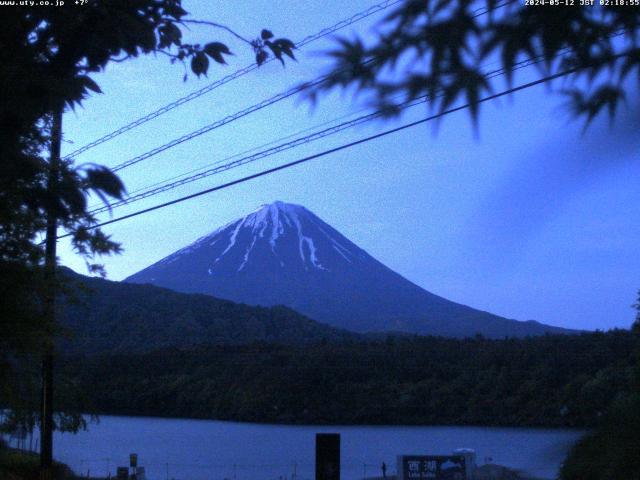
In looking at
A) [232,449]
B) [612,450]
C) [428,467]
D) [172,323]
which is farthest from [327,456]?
[172,323]

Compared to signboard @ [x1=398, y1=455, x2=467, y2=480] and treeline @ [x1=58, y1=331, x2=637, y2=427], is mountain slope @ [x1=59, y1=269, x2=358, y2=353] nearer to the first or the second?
treeline @ [x1=58, y1=331, x2=637, y2=427]

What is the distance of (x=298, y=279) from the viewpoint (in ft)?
99.1

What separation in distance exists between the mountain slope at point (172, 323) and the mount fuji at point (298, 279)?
1.29 m

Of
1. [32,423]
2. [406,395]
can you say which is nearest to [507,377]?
[406,395]

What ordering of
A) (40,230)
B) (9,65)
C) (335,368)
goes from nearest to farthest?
(9,65), (40,230), (335,368)

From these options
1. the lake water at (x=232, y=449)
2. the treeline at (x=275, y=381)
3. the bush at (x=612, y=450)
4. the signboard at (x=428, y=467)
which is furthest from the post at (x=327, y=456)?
the bush at (x=612, y=450)

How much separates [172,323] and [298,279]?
7743mm

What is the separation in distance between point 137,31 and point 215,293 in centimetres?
2480

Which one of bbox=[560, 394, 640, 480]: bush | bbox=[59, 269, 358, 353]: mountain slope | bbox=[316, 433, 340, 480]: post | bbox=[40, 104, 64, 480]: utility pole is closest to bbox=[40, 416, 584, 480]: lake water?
bbox=[59, 269, 358, 353]: mountain slope

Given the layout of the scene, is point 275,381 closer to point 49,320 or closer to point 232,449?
point 232,449

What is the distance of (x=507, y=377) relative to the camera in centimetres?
632

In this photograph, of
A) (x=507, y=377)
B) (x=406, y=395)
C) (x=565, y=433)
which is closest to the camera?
(x=565, y=433)

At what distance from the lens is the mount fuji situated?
1980 centimetres

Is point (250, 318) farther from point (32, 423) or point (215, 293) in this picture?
point (32, 423)
